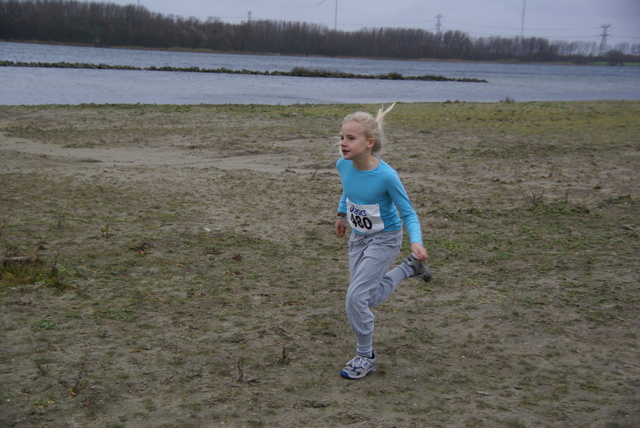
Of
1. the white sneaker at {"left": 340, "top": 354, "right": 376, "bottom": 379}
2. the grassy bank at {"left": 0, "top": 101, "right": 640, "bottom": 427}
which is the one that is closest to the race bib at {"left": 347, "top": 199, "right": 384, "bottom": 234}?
the white sneaker at {"left": 340, "top": 354, "right": 376, "bottom": 379}

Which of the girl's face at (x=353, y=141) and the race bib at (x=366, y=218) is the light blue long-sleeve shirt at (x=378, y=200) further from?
the girl's face at (x=353, y=141)

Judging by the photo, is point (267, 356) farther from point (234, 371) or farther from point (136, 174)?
point (136, 174)

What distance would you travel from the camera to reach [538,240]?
711 centimetres

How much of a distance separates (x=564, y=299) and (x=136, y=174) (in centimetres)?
696

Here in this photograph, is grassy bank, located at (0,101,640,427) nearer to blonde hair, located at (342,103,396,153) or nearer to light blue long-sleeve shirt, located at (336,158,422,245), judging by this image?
light blue long-sleeve shirt, located at (336,158,422,245)

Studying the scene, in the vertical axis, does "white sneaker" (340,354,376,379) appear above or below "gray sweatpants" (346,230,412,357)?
below

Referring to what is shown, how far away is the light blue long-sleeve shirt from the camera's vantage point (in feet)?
13.0

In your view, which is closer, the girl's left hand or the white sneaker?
the girl's left hand

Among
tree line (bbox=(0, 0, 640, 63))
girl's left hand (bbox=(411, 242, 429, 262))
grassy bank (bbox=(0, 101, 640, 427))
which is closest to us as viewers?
grassy bank (bbox=(0, 101, 640, 427))

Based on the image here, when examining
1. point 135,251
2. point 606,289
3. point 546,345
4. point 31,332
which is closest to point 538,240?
point 606,289

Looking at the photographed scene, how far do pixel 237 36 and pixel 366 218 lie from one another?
130 m

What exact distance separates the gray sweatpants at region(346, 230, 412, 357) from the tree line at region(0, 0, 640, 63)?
99496 mm

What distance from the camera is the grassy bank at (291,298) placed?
12.1ft

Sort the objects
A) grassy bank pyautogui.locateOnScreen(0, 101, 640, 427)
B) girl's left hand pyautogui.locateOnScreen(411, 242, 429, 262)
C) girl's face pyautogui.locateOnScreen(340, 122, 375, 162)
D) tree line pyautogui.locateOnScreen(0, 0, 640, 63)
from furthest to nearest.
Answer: tree line pyautogui.locateOnScreen(0, 0, 640, 63), girl's face pyautogui.locateOnScreen(340, 122, 375, 162), girl's left hand pyautogui.locateOnScreen(411, 242, 429, 262), grassy bank pyautogui.locateOnScreen(0, 101, 640, 427)
